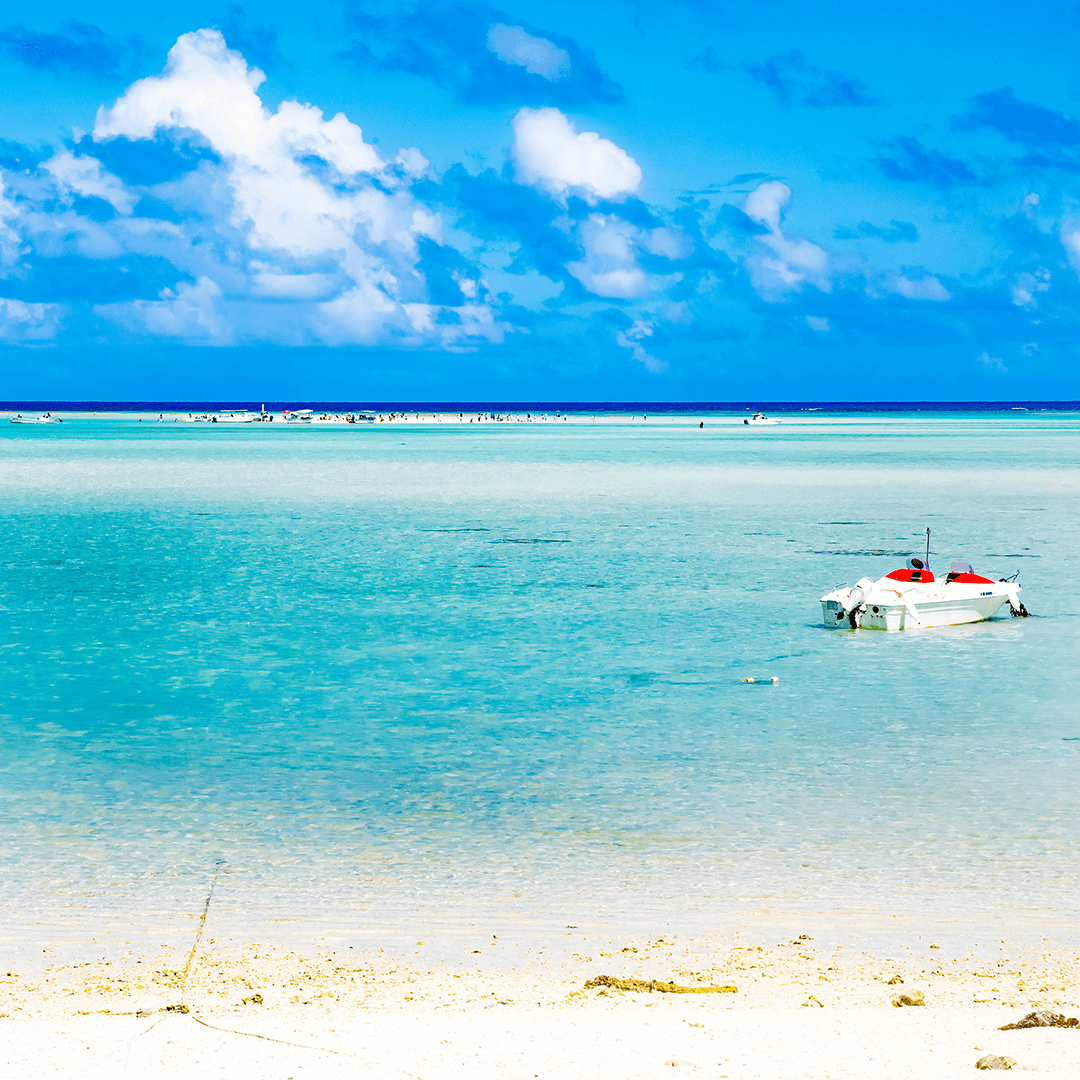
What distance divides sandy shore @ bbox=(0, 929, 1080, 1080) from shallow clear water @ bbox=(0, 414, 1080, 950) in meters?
0.89

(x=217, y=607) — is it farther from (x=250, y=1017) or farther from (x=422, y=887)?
(x=250, y=1017)

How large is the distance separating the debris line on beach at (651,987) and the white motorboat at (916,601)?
1559cm

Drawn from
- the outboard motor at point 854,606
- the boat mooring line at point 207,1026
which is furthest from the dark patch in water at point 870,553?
the boat mooring line at point 207,1026

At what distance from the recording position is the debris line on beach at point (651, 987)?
27.8 feet

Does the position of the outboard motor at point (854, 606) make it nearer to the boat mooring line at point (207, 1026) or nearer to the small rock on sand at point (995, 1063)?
the boat mooring line at point (207, 1026)

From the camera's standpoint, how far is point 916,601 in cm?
2361

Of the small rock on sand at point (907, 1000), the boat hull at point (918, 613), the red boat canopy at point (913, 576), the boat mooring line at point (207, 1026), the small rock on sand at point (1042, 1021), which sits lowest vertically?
the boat mooring line at point (207, 1026)

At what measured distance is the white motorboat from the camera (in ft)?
76.8

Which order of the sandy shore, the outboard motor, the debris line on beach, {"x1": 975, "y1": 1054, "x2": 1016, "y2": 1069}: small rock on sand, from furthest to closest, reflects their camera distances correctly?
the outboard motor → the debris line on beach → the sandy shore → {"x1": 975, "y1": 1054, "x2": 1016, "y2": 1069}: small rock on sand

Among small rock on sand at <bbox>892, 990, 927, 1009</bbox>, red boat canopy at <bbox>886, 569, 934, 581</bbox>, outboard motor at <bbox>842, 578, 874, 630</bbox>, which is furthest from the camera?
red boat canopy at <bbox>886, 569, 934, 581</bbox>

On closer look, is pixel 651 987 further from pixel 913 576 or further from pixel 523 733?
pixel 913 576

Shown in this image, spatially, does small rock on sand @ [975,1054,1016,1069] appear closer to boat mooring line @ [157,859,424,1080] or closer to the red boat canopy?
boat mooring line @ [157,859,424,1080]

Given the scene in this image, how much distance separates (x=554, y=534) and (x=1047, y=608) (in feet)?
57.0

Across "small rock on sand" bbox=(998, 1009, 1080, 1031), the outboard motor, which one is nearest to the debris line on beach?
"small rock on sand" bbox=(998, 1009, 1080, 1031)
